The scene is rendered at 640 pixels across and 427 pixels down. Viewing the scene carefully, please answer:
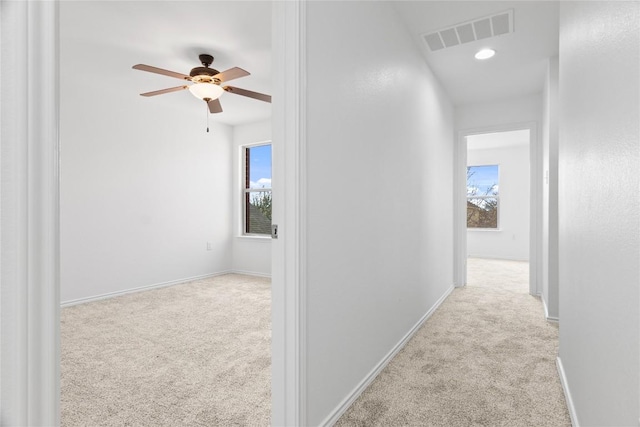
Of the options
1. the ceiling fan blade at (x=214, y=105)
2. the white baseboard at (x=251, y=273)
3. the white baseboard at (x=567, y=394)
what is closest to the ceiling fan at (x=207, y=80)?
the ceiling fan blade at (x=214, y=105)

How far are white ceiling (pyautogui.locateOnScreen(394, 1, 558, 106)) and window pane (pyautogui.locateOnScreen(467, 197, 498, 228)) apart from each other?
13.1ft

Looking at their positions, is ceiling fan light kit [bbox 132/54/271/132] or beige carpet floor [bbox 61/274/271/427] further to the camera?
ceiling fan light kit [bbox 132/54/271/132]

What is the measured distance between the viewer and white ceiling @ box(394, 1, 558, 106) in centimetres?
250

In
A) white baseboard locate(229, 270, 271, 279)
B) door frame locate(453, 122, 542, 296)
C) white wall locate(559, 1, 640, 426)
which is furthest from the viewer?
white baseboard locate(229, 270, 271, 279)

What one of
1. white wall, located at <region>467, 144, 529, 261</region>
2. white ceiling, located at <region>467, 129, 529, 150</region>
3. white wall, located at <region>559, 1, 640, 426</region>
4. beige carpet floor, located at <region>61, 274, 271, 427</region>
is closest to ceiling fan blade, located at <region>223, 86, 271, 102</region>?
beige carpet floor, located at <region>61, 274, 271, 427</region>

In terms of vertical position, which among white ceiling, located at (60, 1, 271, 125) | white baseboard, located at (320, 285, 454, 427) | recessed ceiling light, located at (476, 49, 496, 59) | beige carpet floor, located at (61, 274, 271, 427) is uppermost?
recessed ceiling light, located at (476, 49, 496, 59)

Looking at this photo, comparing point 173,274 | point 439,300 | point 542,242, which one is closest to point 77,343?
point 173,274

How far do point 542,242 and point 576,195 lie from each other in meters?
2.95

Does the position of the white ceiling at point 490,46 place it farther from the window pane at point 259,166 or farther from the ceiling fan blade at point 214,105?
the window pane at point 259,166

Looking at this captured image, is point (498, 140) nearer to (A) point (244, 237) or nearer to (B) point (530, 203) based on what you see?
(B) point (530, 203)

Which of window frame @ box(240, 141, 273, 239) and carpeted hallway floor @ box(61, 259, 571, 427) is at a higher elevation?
window frame @ box(240, 141, 273, 239)

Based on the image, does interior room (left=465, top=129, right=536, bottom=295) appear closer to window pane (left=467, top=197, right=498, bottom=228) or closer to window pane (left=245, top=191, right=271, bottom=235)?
window pane (left=467, top=197, right=498, bottom=228)

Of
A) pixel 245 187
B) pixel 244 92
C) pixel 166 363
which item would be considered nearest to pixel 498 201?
pixel 245 187

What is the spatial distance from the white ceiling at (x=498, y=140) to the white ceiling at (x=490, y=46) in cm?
242
